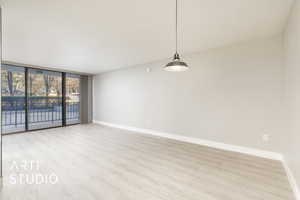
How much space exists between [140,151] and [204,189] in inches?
63.8

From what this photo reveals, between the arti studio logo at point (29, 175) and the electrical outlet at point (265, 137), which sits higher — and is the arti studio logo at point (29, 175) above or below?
below

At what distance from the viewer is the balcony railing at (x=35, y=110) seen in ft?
16.2

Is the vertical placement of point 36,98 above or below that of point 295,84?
below

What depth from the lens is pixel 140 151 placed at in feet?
10.6

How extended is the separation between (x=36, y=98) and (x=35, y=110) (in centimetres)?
46

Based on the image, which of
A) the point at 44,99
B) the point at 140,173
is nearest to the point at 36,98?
the point at 44,99

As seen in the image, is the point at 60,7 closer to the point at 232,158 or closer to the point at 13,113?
the point at 232,158

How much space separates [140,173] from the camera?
7.51 ft

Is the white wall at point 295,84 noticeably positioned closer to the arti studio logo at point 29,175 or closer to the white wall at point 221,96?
the white wall at point 221,96

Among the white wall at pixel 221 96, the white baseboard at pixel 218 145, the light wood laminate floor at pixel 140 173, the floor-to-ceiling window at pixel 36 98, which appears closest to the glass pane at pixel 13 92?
the floor-to-ceiling window at pixel 36 98

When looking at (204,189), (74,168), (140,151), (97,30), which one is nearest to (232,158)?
(204,189)

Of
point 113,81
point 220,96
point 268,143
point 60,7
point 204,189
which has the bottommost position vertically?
point 204,189

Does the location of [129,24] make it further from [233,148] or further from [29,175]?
[233,148]

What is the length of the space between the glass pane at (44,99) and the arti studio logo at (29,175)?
131 inches
